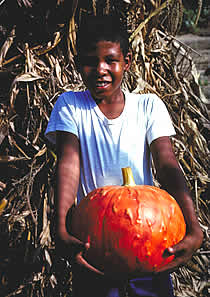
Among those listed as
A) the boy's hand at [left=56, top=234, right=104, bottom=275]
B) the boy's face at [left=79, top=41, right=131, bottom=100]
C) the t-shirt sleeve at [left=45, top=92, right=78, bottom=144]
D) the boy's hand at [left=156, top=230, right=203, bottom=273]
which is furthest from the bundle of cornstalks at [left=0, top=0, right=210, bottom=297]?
the boy's hand at [left=156, top=230, right=203, bottom=273]

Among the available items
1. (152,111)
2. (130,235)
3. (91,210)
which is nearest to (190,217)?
(130,235)

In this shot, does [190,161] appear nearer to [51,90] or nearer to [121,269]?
[51,90]

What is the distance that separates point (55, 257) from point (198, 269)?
3.26 ft

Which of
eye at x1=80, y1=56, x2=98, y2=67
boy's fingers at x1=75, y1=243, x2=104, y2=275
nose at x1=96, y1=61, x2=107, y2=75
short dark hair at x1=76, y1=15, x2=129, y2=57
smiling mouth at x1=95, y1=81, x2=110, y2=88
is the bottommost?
boy's fingers at x1=75, y1=243, x2=104, y2=275

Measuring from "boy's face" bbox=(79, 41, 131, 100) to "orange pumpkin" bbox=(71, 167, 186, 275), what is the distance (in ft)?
1.66

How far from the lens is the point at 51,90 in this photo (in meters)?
2.71

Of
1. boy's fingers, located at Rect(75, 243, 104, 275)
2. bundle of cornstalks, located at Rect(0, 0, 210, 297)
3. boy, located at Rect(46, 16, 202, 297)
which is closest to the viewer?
boy's fingers, located at Rect(75, 243, 104, 275)

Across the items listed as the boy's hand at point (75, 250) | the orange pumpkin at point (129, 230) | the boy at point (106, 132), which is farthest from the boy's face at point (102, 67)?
the boy's hand at point (75, 250)

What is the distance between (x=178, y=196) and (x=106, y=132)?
0.44m

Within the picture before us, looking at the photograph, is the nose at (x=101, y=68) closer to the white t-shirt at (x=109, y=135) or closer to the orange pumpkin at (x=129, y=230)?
the white t-shirt at (x=109, y=135)

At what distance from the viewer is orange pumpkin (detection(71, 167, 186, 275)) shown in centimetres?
137

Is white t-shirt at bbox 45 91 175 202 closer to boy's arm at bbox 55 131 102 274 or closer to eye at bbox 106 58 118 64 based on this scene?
boy's arm at bbox 55 131 102 274

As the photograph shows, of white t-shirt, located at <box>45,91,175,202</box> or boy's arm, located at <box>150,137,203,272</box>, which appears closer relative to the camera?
boy's arm, located at <box>150,137,203,272</box>

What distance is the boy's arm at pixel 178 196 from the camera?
1.39 m
